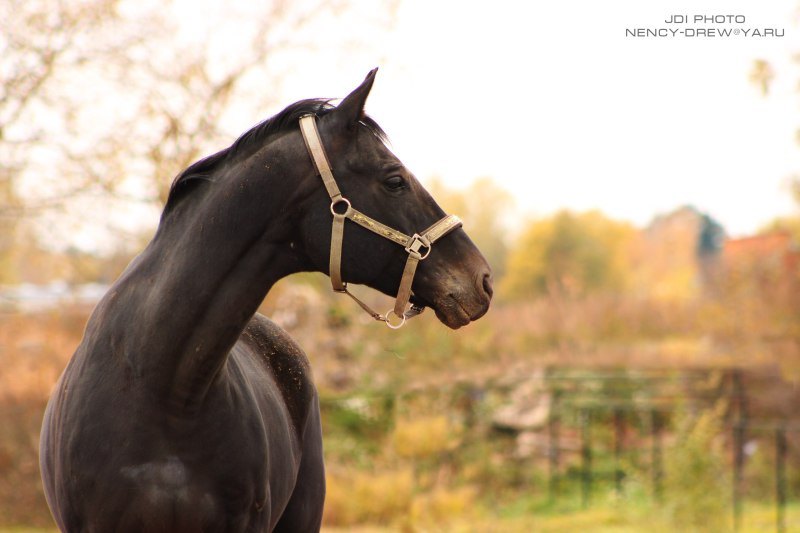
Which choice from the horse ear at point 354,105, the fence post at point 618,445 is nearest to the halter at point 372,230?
the horse ear at point 354,105

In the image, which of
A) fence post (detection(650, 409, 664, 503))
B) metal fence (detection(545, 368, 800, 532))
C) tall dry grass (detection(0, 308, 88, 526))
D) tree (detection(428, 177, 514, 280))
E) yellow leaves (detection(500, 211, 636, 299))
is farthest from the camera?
tree (detection(428, 177, 514, 280))

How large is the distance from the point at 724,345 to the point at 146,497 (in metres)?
14.1

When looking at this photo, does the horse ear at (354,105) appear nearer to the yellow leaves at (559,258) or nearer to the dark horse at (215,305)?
the dark horse at (215,305)

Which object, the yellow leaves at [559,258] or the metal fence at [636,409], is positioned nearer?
the metal fence at [636,409]

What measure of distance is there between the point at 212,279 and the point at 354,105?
735 mm

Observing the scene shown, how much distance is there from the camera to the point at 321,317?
44.0 ft

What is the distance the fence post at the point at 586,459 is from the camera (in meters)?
12.3

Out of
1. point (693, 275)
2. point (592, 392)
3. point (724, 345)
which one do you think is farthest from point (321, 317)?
point (693, 275)

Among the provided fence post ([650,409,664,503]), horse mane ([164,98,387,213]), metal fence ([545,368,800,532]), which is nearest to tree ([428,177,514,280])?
metal fence ([545,368,800,532])

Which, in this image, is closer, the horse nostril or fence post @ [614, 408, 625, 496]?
the horse nostril

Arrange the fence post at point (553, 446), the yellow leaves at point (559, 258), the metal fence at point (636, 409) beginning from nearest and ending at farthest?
1. the fence post at point (553, 446)
2. the metal fence at point (636, 409)
3. the yellow leaves at point (559, 258)

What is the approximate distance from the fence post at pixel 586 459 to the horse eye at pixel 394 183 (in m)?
9.91

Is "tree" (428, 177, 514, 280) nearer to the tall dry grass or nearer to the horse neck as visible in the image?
the tall dry grass

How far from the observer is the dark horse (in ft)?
9.77
